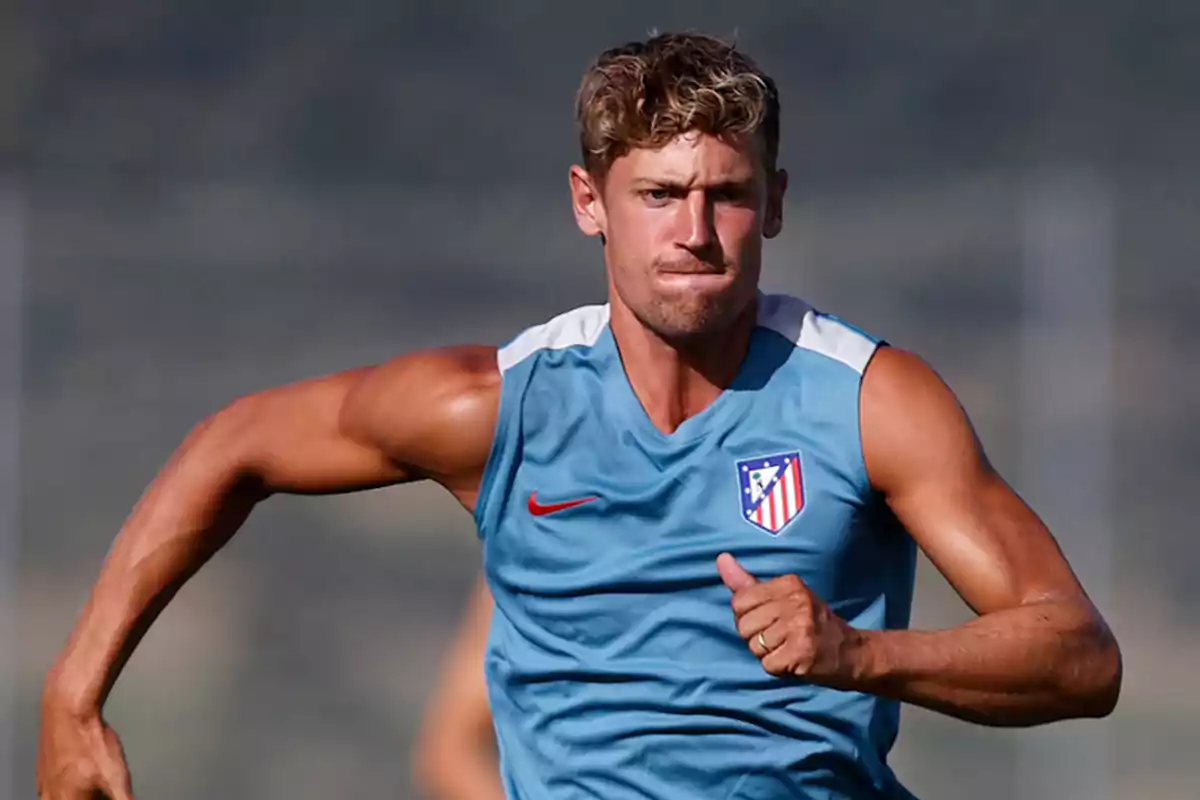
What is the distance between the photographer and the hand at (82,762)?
293 centimetres

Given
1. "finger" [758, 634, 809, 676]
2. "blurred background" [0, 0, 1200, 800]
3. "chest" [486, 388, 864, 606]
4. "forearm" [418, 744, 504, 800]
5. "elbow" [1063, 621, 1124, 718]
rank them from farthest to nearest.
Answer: "blurred background" [0, 0, 1200, 800] < "forearm" [418, 744, 504, 800] < "chest" [486, 388, 864, 606] < "elbow" [1063, 621, 1124, 718] < "finger" [758, 634, 809, 676]

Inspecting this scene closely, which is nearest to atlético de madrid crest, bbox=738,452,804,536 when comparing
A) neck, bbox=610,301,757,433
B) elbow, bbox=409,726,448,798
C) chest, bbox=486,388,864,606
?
chest, bbox=486,388,864,606

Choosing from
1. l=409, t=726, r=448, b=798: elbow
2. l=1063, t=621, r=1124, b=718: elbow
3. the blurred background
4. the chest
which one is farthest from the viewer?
the blurred background

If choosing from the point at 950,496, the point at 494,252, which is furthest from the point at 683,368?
the point at 494,252

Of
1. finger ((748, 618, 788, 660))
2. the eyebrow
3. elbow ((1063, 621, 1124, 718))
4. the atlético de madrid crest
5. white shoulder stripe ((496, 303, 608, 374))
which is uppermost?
the eyebrow

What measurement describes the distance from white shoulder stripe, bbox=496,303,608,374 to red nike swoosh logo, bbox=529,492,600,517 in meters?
0.18

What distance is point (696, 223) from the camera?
2.64 m

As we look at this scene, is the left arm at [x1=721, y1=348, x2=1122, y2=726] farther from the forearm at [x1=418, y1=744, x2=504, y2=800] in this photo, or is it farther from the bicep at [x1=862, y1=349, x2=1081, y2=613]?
the forearm at [x1=418, y1=744, x2=504, y2=800]

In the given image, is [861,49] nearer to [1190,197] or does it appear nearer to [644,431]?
[1190,197]

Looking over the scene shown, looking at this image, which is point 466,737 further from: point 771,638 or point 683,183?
point 771,638

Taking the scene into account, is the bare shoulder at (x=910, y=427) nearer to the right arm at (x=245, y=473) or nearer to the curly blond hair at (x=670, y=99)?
the curly blond hair at (x=670, y=99)

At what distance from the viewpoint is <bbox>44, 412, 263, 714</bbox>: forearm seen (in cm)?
300

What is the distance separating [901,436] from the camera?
2.63m

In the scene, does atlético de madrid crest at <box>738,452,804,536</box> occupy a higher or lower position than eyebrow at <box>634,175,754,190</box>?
lower
